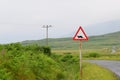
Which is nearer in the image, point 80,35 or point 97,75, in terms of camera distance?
point 80,35

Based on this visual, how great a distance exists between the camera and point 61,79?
21078 millimetres

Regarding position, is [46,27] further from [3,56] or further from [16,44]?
[3,56]

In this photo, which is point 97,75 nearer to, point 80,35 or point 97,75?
point 97,75

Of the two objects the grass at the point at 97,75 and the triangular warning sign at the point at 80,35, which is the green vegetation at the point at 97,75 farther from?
the triangular warning sign at the point at 80,35

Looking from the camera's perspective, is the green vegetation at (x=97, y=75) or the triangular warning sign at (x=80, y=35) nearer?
the triangular warning sign at (x=80, y=35)

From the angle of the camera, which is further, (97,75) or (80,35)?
(97,75)

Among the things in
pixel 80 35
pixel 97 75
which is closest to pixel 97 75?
pixel 97 75

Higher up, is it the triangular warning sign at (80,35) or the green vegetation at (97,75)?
A: the triangular warning sign at (80,35)

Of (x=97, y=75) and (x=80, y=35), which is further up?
(x=80, y=35)

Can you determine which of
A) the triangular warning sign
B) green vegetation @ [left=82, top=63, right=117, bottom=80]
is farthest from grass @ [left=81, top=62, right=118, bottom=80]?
the triangular warning sign

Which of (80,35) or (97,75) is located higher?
(80,35)

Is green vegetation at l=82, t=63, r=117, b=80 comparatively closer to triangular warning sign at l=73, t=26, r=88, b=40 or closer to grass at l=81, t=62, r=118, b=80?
grass at l=81, t=62, r=118, b=80

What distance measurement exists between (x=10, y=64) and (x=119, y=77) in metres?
8.16

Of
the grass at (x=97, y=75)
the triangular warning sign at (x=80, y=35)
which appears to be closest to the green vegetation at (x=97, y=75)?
the grass at (x=97, y=75)
